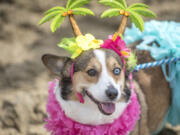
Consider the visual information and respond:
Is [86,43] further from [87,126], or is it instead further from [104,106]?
[87,126]

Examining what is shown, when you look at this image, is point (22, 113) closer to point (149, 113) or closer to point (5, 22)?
point (149, 113)

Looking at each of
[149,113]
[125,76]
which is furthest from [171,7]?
A: [125,76]

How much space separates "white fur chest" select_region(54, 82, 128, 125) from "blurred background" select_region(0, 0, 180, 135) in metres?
1.46

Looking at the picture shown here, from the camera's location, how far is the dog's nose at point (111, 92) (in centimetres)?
238

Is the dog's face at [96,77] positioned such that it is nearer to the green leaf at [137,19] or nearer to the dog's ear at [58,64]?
the dog's ear at [58,64]

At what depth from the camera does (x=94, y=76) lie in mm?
2520

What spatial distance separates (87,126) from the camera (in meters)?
2.68

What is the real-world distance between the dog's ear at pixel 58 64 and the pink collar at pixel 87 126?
1.07 feet

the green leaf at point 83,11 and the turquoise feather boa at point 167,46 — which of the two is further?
the turquoise feather boa at point 167,46

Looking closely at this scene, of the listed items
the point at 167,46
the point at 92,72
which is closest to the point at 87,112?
the point at 92,72

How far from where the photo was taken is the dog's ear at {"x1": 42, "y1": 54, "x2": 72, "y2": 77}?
2.69 m

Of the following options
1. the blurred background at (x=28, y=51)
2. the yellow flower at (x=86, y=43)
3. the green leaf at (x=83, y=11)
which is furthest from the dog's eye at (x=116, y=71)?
the blurred background at (x=28, y=51)

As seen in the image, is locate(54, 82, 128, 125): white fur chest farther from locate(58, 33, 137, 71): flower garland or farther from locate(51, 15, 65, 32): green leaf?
locate(51, 15, 65, 32): green leaf

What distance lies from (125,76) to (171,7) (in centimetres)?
502
